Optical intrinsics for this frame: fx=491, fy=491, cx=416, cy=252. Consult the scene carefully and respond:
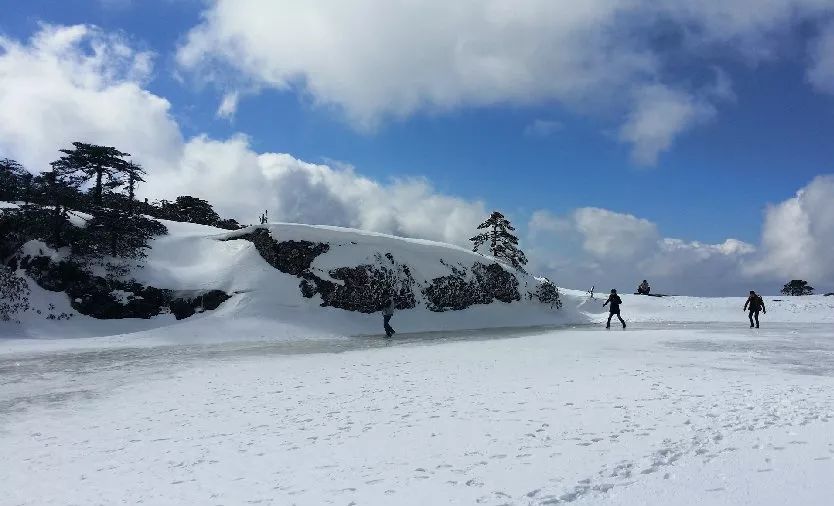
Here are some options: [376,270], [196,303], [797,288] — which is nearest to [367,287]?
[376,270]

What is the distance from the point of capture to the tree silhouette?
63.5 m

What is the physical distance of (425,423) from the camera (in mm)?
7070

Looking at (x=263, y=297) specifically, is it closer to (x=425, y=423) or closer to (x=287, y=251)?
(x=287, y=251)

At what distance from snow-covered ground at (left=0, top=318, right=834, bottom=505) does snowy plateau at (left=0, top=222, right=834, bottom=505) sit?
32mm

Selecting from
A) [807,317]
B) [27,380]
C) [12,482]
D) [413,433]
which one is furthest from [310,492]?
[807,317]

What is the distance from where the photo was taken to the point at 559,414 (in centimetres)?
724

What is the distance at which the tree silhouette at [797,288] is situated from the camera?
63500 millimetres

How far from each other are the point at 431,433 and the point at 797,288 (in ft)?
251

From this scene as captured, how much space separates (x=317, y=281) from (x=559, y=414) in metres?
22.4

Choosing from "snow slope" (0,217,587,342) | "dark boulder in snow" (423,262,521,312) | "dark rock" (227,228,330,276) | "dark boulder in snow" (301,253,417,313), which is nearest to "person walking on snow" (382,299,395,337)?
"snow slope" (0,217,587,342)

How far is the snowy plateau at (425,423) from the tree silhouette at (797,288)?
5671 cm

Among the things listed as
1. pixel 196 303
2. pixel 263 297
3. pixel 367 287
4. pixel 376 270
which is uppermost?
pixel 376 270

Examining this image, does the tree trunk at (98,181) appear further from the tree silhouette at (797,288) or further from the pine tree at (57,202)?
the tree silhouette at (797,288)

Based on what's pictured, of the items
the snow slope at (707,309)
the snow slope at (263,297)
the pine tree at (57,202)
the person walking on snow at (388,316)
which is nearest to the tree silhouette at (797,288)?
the snow slope at (707,309)
